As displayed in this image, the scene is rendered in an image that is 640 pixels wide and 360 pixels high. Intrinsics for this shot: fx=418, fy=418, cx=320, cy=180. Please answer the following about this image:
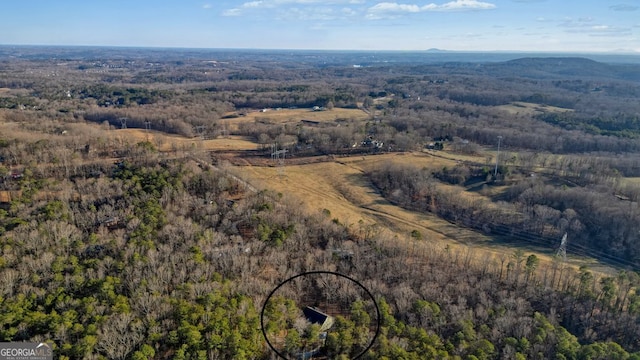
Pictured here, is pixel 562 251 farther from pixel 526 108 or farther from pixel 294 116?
pixel 526 108

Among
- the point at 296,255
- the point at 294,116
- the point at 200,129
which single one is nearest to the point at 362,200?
the point at 296,255

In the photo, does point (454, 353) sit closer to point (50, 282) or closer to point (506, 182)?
point (50, 282)

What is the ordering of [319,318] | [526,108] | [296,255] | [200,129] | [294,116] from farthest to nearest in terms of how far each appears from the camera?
[526,108] → [294,116] → [200,129] → [296,255] → [319,318]

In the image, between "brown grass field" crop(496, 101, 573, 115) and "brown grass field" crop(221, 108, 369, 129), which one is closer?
"brown grass field" crop(221, 108, 369, 129)

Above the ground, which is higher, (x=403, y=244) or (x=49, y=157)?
(x=49, y=157)

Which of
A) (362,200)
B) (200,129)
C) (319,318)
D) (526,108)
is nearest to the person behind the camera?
(319,318)

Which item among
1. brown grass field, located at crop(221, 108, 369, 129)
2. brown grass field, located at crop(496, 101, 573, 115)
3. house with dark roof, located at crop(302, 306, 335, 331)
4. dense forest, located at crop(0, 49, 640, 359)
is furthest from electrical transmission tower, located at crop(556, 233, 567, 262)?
brown grass field, located at crop(496, 101, 573, 115)

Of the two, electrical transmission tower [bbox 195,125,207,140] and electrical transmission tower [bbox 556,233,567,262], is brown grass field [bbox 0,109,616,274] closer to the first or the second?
electrical transmission tower [bbox 556,233,567,262]

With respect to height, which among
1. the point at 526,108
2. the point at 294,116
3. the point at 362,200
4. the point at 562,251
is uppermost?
the point at 526,108

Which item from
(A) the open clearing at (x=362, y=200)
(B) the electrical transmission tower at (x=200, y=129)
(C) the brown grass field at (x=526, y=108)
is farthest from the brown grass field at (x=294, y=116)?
(C) the brown grass field at (x=526, y=108)

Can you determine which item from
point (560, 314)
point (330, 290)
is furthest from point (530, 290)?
point (330, 290)

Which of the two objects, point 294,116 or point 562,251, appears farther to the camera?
point 294,116
